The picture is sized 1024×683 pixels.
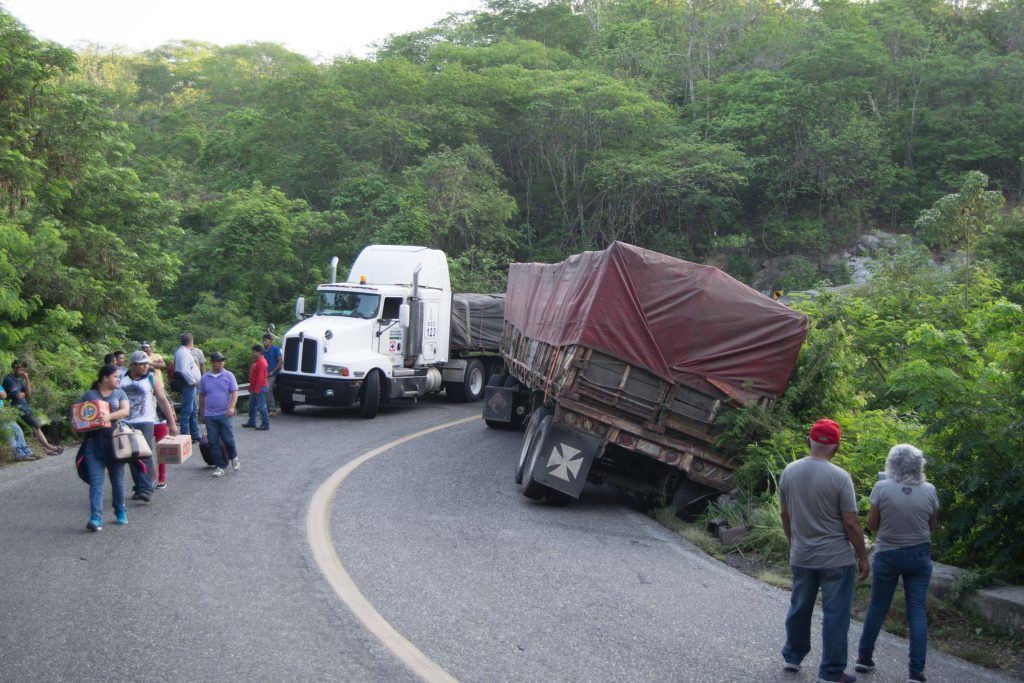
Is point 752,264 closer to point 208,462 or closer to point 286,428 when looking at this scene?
point 286,428

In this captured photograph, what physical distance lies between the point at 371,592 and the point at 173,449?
452 cm

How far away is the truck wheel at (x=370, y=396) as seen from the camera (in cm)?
1983

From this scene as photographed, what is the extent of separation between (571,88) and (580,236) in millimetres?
6903

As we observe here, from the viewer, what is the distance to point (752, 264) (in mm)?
44656

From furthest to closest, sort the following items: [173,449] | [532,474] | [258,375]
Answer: [258,375] → [532,474] → [173,449]

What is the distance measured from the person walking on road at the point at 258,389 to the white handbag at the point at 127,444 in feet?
22.7

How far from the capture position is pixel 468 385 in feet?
80.0

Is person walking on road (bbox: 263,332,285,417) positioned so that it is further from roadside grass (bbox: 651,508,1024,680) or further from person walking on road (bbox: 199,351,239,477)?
roadside grass (bbox: 651,508,1024,680)

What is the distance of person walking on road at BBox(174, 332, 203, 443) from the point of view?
14.3m

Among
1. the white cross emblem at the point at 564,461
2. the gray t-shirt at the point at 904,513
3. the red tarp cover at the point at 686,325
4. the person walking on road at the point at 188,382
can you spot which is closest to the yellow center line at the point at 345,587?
the white cross emblem at the point at 564,461

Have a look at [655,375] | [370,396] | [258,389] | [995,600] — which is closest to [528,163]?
[370,396]

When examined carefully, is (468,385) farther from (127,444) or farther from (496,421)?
(127,444)

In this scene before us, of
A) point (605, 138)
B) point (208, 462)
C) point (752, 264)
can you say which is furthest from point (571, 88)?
point (208, 462)

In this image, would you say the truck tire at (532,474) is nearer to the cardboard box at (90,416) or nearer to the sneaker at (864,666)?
the cardboard box at (90,416)
